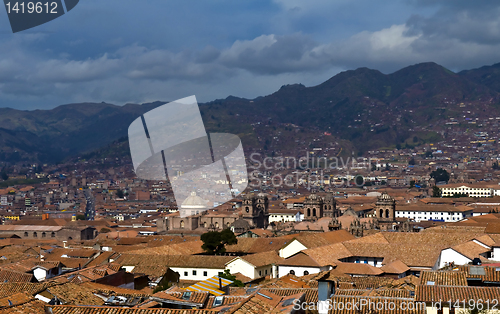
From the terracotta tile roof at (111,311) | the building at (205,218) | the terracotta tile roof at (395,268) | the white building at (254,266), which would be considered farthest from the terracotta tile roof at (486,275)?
the building at (205,218)

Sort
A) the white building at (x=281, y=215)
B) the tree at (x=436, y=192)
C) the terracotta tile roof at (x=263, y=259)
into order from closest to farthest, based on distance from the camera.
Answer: the terracotta tile roof at (x=263, y=259), the white building at (x=281, y=215), the tree at (x=436, y=192)

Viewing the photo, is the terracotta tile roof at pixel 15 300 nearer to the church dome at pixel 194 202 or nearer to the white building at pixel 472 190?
the church dome at pixel 194 202

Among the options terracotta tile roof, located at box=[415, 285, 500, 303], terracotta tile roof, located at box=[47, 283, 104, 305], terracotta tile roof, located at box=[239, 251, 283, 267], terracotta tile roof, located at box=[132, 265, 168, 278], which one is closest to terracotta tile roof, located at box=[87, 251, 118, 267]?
terracotta tile roof, located at box=[132, 265, 168, 278]

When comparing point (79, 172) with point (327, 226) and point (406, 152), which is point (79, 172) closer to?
point (406, 152)

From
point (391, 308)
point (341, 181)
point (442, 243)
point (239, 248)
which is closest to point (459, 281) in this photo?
point (391, 308)

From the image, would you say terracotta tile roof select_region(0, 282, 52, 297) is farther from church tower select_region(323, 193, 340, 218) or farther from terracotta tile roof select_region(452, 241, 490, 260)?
church tower select_region(323, 193, 340, 218)

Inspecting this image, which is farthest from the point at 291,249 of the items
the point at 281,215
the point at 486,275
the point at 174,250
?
the point at 281,215
